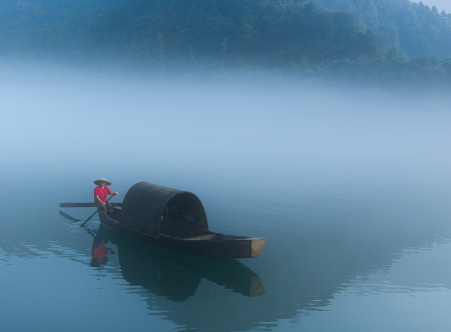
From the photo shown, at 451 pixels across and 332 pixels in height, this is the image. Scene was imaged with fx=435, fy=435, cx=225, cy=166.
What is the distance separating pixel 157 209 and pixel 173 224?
165 cm

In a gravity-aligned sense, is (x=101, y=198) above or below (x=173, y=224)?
above

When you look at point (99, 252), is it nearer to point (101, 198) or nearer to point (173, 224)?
point (173, 224)

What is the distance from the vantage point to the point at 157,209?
1300cm

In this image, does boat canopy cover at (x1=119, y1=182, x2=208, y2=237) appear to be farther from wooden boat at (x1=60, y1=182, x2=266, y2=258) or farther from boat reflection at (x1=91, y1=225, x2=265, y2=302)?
boat reflection at (x1=91, y1=225, x2=265, y2=302)

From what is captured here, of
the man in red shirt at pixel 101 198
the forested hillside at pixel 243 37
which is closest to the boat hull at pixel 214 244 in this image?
the man in red shirt at pixel 101 198

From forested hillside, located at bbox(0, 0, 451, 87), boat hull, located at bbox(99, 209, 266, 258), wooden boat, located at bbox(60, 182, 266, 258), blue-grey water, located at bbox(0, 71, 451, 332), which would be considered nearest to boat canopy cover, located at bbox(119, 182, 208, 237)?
wooden boat, located at bbox(60, 182, 266, 258)

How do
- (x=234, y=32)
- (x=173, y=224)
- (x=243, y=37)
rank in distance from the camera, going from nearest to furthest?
(x=173, y=224)
(x=243, y=37)
(x=234, y=32)

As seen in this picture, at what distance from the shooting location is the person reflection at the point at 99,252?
40.8 feet

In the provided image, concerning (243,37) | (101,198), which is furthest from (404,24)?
(101,198)

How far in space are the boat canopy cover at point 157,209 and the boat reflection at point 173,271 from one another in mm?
759

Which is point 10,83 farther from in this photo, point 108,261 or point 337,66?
point 108,261

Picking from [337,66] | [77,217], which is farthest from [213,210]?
[337,66]

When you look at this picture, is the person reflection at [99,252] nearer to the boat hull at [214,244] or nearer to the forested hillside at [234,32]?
the boat hull at [214,244]

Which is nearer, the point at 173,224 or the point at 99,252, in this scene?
the point at 99,252
